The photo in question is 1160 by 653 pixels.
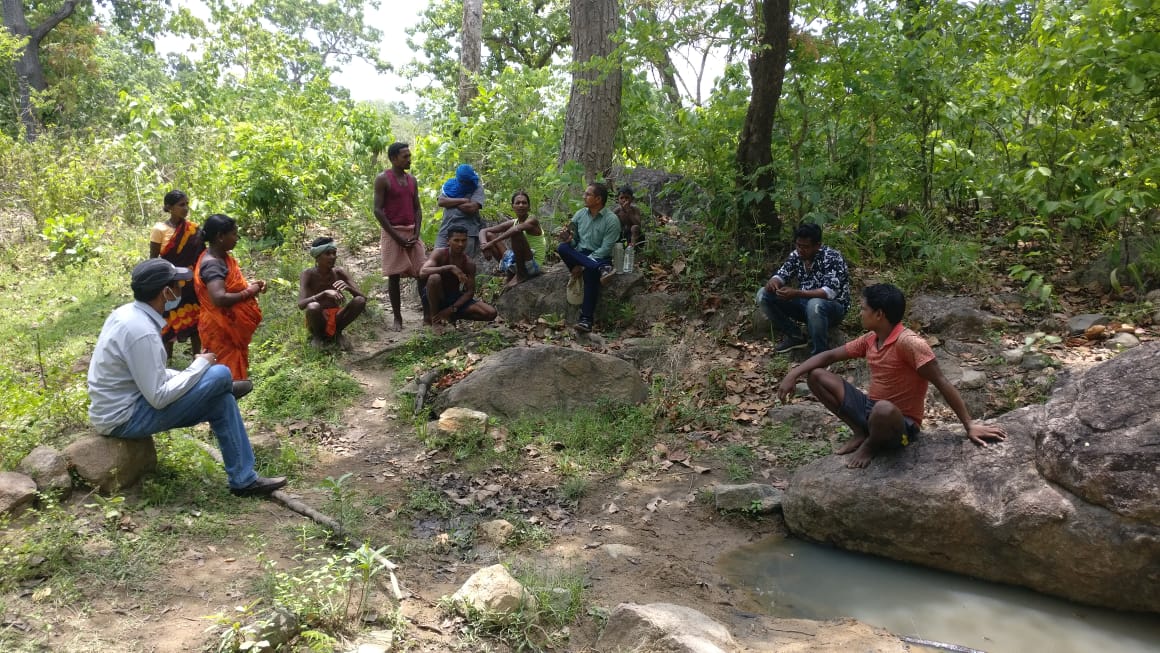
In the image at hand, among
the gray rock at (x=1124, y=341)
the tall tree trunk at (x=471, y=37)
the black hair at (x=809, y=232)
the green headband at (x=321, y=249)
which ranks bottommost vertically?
the gray rock at (x=1124, y=341)

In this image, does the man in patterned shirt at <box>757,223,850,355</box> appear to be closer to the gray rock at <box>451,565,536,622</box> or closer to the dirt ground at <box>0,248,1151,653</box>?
the dirt ground at <box>0,248,1151,653</box>

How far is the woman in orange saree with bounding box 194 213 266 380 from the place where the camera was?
570cm

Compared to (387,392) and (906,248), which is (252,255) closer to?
(387,392)

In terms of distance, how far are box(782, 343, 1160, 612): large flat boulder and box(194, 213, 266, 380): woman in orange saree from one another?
418 cm

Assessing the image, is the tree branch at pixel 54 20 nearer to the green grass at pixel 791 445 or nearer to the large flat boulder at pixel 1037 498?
the green grass at pixel 791 445

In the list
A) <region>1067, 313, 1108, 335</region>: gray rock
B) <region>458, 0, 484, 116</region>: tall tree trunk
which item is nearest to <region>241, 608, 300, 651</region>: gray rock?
<region>1067, 313, 1108, 335</region>: gray rock

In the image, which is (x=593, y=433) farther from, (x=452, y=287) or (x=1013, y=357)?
(x=1013, y=357)

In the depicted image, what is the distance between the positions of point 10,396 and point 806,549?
17.0 ft

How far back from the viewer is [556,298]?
8.46 meters

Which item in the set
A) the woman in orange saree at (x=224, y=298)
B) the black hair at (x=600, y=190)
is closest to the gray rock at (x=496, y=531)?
the woman in orange saree at (x=224, y=298)

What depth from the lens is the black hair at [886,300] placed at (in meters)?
4.68

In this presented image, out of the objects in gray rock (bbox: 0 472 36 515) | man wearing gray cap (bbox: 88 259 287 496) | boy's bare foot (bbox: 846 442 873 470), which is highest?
man wearing gray cap (bbox: 88 259 287 496)

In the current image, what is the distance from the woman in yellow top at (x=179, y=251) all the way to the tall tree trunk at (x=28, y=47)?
12.5 m

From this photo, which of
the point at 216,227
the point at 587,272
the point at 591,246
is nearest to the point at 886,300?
the point at 587,272
